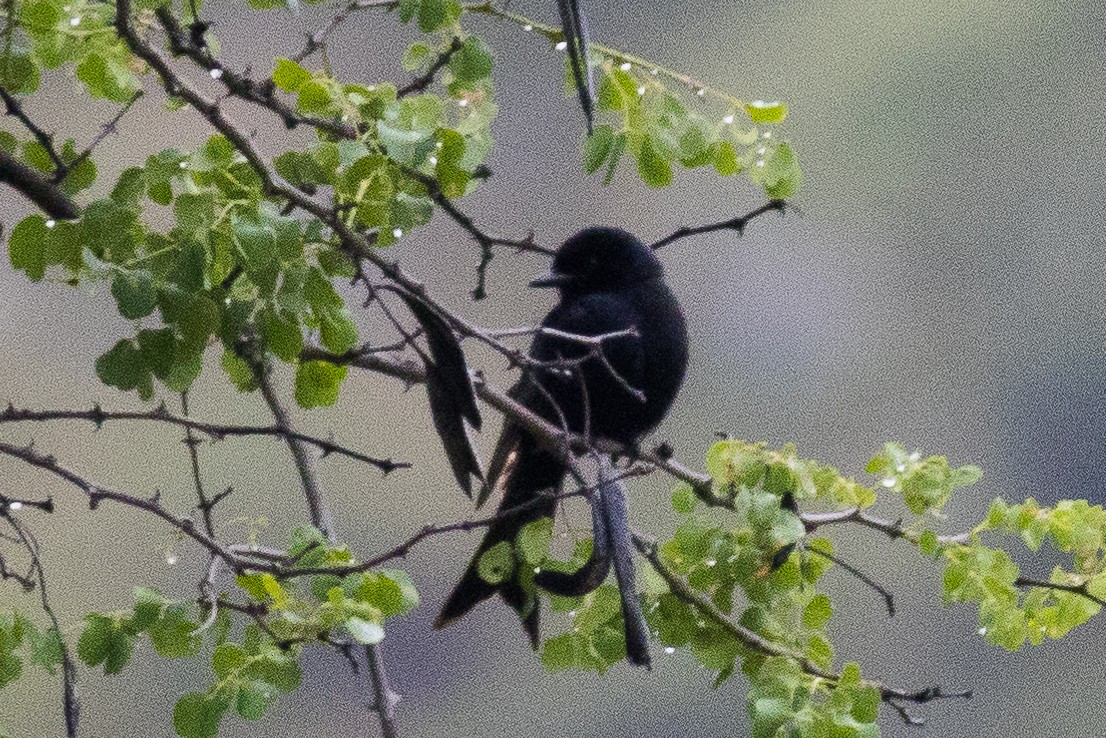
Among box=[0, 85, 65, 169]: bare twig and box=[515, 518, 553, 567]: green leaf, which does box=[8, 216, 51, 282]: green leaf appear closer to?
box=[0, 85, 65, 169]: bare twig

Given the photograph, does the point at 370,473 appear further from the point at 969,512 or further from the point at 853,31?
the point at 853,31

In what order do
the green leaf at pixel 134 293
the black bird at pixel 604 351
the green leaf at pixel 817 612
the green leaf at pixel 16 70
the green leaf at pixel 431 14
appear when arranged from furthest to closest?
the black bird at pixel 604 351
the green leaf at pixel 817 612
the green leaf at pixel 16 70
the green leaf at pixel 431 14
the green leaf at pixel 134 293

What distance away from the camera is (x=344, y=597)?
1.11 meters

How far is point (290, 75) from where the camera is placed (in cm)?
115

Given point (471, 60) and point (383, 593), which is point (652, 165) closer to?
point (471, 60)

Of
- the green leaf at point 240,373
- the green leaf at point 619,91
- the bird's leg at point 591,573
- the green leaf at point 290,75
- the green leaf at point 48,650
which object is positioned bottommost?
the green leaf at point 48,650

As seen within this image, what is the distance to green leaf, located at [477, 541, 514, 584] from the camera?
1404 millimetres

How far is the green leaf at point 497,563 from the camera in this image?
140 cm

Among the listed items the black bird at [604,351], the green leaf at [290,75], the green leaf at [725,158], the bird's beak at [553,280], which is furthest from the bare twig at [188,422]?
the bird's beak at [553,280]

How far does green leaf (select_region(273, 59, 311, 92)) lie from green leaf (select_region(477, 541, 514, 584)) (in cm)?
47

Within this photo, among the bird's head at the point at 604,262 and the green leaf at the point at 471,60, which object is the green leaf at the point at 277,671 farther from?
the bird's head at the point at 604,262

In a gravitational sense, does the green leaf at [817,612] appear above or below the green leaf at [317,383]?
below

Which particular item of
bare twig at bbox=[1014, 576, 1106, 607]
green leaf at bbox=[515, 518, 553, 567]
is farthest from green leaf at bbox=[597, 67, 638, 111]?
bare twig at bbox=[1014, 576, 1106, 607]

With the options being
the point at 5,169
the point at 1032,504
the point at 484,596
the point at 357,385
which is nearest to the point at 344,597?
the point at 5,169
